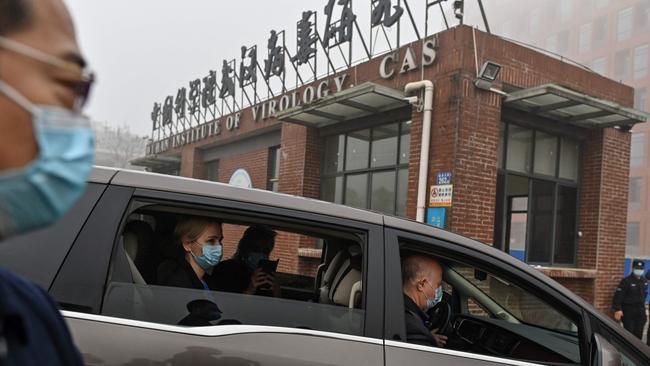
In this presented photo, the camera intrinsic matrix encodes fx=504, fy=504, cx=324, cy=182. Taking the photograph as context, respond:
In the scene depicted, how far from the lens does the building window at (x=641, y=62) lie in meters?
38.4

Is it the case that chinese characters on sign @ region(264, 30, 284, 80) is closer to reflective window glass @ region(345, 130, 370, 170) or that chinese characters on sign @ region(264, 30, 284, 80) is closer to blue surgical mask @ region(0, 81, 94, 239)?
reflective window glass @ region(345, 130, 370, 170)

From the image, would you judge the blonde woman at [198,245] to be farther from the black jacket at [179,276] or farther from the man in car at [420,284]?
the man in car at [420,284]

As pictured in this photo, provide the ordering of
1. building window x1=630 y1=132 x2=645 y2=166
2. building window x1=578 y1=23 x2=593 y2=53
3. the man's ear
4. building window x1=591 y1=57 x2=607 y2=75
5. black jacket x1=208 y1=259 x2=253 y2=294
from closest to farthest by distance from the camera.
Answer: the man's ear < black jacket x1=208 y1=259 x2=253 y2=294 < building window x1=630 y1=132 x2=645 y2=166 < building window x1=591 y1=57 x2=607 y2=75 < building window x1=578 y1=23 x2=593 y2=53

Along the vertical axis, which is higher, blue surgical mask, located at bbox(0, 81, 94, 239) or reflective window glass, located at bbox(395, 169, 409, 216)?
reflective window glass, located at bbox(395, 169, 409, 216)

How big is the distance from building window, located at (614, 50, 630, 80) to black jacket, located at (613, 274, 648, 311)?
38.8m

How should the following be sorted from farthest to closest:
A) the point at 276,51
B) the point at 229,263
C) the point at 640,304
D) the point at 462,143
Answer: the point at 276,51 → the point at 640,304 → the point at 462,143 → the point at 229,263

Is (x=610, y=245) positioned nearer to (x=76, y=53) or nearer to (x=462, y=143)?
(x=462, y=143)

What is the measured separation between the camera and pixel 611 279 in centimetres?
841

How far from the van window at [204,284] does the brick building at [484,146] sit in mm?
3262

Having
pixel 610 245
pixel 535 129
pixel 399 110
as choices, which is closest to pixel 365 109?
pixel 399 110

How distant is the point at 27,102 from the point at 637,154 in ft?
153

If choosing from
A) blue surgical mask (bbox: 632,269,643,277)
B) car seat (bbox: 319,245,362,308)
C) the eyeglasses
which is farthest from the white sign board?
the eyeglasses

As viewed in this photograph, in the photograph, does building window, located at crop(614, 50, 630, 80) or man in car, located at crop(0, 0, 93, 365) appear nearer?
man in car, located at crop(0, 0, 93, 365)

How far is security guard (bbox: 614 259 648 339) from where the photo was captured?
7.52 meters
